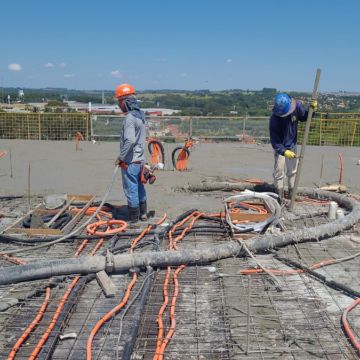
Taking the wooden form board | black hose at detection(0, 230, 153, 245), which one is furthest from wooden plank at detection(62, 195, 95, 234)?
black hose at detection(0, 230, 153, 245)

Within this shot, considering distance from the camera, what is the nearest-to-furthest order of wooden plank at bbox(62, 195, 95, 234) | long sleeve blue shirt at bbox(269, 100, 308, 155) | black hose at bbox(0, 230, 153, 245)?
black hose at bbox(0, 230, 153, 245)
wooden plank at bbox(62, 195, 95, 234)
long sleeve blue shirt at bbox(269, 100, 308, 155)

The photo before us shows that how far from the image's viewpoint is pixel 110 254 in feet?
14.5

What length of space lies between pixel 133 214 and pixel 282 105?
8.96 ft

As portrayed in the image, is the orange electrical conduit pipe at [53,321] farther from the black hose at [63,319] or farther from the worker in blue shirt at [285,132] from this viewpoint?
the worker in blue shirt at [285,132]

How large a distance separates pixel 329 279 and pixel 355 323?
758mm

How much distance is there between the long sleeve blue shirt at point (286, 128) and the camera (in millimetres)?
6736

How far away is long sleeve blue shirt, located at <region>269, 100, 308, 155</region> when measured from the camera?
22.1 ft

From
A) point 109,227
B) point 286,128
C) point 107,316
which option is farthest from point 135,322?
point 286,128

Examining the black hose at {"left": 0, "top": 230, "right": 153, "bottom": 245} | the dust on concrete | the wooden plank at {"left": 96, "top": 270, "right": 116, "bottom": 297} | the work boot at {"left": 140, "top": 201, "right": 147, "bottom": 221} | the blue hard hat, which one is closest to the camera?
the wooden plank at {"left": 96, "top": 270, "right": 116, "bottom": 297}

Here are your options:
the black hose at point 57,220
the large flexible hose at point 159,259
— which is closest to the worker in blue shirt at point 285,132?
the large flexible hose at point 159,259

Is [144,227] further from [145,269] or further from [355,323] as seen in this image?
[355,323]

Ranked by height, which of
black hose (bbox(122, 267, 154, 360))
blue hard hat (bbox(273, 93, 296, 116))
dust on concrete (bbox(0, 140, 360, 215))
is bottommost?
dust on concrete (bbox(0, 140, 360, 215))

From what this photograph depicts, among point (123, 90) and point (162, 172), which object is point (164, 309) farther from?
point (162, 172)

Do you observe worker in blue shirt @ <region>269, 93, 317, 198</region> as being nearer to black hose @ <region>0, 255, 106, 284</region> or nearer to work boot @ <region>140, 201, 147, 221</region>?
work boot @ <region>140, 201, 147, 221</region>
